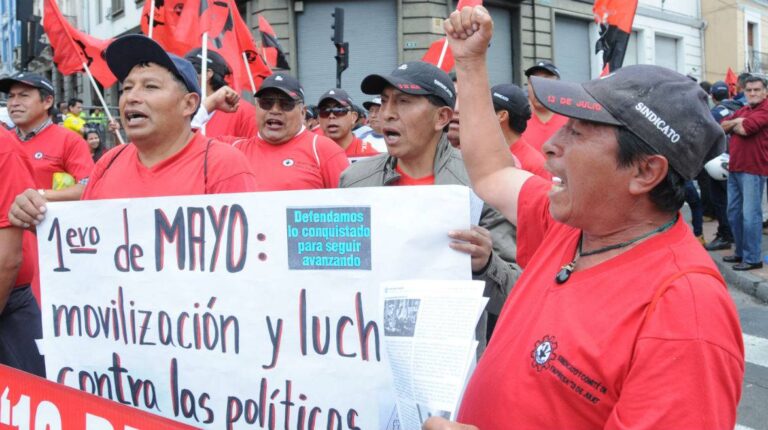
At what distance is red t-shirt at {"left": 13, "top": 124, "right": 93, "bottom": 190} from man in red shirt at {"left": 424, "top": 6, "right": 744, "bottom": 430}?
13.6ft

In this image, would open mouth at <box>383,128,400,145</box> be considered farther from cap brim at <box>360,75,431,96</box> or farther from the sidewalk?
the sidewalk

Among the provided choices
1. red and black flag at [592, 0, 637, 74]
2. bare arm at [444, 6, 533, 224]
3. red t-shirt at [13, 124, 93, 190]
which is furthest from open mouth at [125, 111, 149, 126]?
red and black flag at [592, 0, 637, 74]

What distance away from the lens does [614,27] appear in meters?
5.87

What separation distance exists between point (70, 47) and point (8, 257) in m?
4.59

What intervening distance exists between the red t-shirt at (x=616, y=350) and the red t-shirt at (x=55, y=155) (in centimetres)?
414

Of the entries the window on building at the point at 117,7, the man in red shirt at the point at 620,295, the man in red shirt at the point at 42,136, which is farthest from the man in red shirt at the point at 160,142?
the window on building at the point at 117,7

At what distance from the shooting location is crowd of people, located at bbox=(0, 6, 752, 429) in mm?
1290

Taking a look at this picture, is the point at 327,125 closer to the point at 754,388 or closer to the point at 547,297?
the point at 754,388

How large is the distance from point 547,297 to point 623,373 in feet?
0.91

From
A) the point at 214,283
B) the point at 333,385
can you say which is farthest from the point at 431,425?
the point at 214,283

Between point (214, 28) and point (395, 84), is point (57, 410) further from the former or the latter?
point (214, 28)

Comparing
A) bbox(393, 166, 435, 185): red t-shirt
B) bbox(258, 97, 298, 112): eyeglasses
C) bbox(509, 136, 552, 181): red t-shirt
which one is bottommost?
bbox(393, 166, 435, 185): red t-shirt

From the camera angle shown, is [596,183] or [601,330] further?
[596,183]

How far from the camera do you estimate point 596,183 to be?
1.54m
